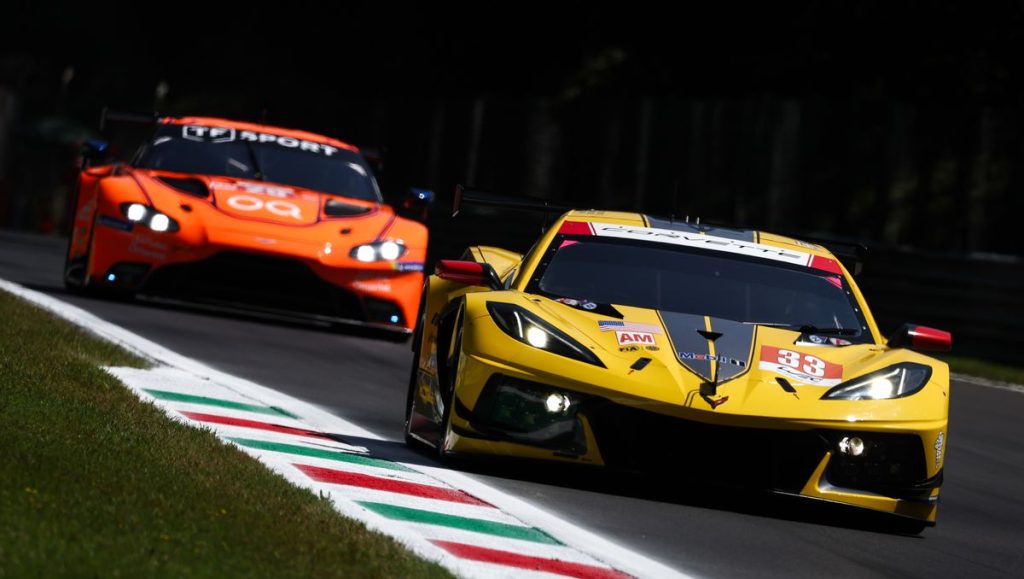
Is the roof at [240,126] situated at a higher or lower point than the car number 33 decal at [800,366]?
higher

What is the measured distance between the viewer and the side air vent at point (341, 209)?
14922 millimetres

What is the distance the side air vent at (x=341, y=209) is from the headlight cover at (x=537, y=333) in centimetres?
679

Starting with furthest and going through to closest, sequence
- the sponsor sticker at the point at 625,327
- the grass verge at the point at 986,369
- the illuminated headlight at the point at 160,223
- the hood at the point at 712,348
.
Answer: the grass verge at the point at 986,369 < the illuminated headlight at the point at 160,223 < the sponsor sticker at the point at 625,327 < the hood at the point at 712,348

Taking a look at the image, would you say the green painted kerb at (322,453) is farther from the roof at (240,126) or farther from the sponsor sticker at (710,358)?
the roof at (240,126)

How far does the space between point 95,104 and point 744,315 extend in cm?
4636

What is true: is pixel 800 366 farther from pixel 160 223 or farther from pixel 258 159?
pixel 258 159

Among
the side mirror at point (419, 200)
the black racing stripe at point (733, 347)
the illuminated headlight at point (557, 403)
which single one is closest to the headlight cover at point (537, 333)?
the illuminated headlight at point (557, 403)

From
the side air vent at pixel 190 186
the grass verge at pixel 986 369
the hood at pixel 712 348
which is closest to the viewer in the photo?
the hood at pixel 712 348

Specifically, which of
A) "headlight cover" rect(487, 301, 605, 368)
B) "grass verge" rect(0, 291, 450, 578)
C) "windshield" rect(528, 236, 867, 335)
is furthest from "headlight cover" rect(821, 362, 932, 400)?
"grass verge" rect(0, 291, 450, 578)

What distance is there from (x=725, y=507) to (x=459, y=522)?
168 centimetres

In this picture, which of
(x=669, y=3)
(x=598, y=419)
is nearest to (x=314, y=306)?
(x=598, y=419)

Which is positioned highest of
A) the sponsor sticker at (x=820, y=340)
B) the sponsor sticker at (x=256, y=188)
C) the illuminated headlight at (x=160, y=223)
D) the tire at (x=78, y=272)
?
the sponsor sticker at (x=820, y=340)

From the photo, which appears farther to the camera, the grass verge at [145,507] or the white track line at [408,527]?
the white track line at [408,527]

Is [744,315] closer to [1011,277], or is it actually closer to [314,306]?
[314,306]
